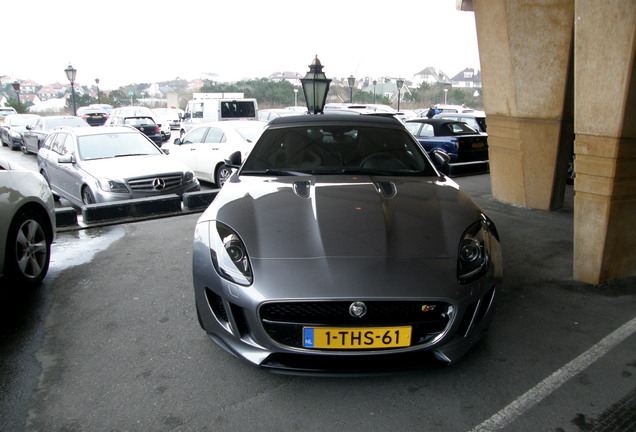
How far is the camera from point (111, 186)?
7.33m

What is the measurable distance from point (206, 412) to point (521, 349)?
6.62ft

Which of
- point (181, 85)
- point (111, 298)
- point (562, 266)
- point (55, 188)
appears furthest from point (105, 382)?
point (181, 85)

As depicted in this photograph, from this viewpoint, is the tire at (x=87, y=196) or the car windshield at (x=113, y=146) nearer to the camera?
the tire at (x=87, y=196)

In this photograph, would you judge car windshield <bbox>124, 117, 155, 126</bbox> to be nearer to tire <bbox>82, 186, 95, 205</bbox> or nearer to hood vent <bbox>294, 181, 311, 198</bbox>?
tire <bbox>82, 186, 95, 205</bbox>

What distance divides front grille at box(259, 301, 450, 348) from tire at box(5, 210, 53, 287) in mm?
2649

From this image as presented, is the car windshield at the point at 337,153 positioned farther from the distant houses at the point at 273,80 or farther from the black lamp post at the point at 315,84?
the distant houses at the point at 273,80

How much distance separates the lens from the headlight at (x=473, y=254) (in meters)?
2.69

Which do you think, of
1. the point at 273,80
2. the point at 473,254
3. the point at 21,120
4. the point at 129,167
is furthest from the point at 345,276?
the point at 273,80

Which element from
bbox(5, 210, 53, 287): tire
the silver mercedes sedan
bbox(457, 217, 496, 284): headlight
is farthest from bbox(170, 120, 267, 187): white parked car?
bbox(457, 217, 496, 284): headlight

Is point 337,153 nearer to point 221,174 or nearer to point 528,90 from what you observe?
point 528,90

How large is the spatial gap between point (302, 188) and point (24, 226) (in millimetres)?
2555

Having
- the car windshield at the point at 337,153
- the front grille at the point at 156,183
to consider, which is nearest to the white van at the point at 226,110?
the front grille at the point at 156,183

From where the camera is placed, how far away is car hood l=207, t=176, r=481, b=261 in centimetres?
272

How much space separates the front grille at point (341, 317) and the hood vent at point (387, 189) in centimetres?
101
